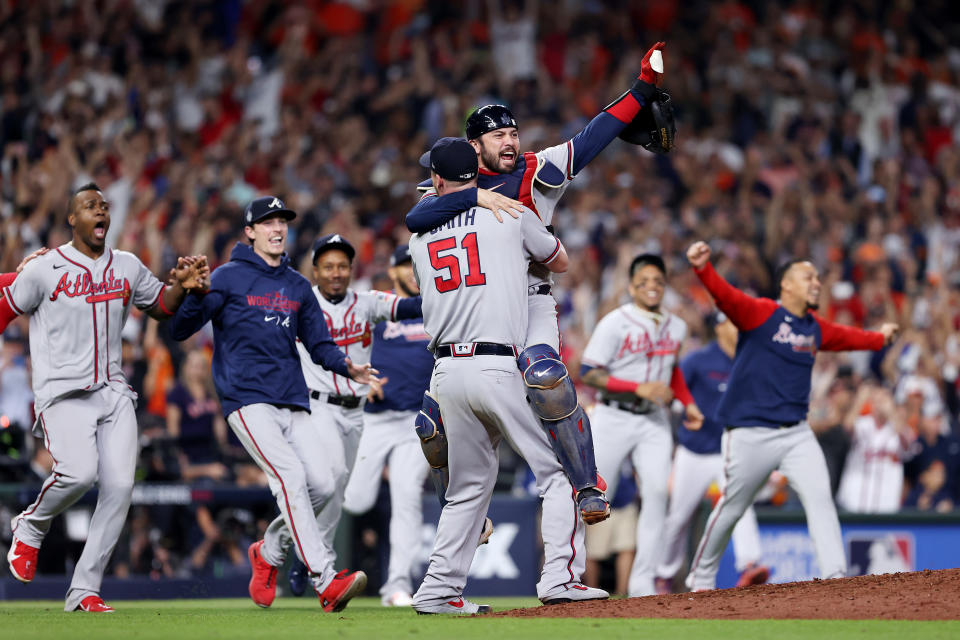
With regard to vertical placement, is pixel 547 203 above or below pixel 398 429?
above

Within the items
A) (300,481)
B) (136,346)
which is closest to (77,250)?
(300,481)

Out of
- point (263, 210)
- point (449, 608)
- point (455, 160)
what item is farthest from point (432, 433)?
point (263, 210)

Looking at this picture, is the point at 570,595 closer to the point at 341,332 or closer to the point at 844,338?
the point at 341,332

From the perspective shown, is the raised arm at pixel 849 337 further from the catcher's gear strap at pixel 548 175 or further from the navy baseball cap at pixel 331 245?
the navy baseball cap at pixel 331 245

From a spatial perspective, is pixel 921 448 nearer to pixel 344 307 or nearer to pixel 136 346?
pixel 344 307

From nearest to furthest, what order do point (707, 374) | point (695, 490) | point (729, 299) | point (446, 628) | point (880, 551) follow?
point (446, 628)
point (729, 299)
point (695, 490)
point (707, 374)
point (880, 551)

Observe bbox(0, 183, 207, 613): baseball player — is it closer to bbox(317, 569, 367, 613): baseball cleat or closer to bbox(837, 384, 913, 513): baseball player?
bbox(317, 569, 367, 613): baseball cleat
